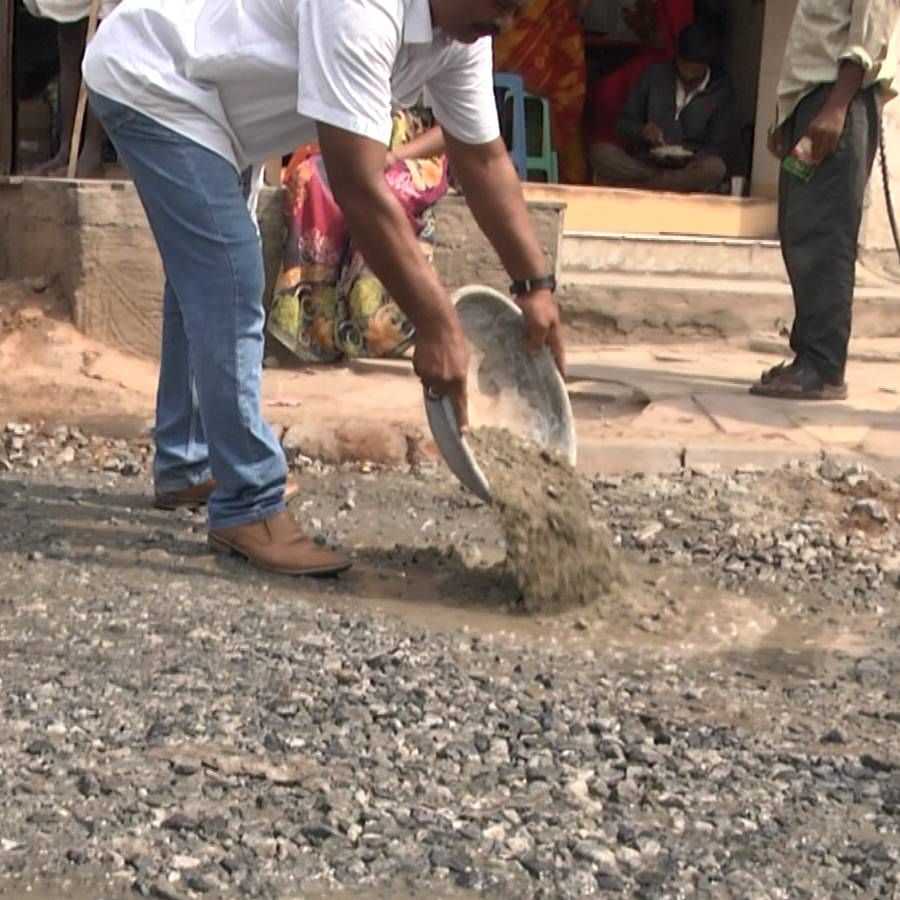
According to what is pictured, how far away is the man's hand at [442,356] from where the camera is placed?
3.10 meters

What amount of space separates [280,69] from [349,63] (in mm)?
352

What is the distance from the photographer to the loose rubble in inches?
83.9

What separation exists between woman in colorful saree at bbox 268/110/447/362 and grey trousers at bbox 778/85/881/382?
1.39 meters

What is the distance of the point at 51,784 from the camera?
230 centimetres

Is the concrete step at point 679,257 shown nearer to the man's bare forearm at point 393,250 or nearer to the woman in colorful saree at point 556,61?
the woman in colorful saree at point 556,61

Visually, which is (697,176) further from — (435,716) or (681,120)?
(435,716)

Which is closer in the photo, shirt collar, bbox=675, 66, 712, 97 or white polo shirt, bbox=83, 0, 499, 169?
white polo shirt, bbox=83, 0, 499, 169

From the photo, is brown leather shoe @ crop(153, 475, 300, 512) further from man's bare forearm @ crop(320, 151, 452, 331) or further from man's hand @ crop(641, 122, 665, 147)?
man's hand @ crop(641, 122, 665, 147)

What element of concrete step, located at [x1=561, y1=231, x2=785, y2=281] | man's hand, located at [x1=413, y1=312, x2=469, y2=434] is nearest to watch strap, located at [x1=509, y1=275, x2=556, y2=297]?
man's hand, located at [x1=413, y1=312, x2=469, y2=434]

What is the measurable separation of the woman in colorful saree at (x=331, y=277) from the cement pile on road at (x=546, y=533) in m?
2.31

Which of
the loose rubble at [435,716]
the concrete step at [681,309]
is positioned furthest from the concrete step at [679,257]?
the loose rubble at [435,716]

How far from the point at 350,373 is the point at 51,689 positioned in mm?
3220

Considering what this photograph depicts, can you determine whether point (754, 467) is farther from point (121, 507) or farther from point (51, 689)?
point (51, 689)

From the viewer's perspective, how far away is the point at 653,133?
8.54m
